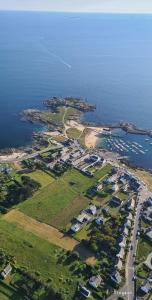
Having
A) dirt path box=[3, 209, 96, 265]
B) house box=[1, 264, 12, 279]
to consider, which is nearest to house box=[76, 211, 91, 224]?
dirt path box=[3, 209, 96, 265]

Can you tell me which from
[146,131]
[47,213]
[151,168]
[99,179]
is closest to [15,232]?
[47,213]

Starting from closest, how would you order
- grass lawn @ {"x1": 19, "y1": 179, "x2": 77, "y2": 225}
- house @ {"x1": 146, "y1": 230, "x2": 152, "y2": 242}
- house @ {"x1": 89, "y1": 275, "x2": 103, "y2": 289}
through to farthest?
house @ {"x1": 89, "y1": 275, "x2": 103, "y2": 289}, house @ {"x1": 146, "y1": 230, "x2": 152, "y2": 242}, grass lawn @ {"x1": 19, "y1": 179, "x2": 77, "y2": 225}

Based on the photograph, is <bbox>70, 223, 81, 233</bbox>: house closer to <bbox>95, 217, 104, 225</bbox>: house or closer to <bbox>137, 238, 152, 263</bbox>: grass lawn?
<bbox>95, 217, 104, 225</bbox>: house

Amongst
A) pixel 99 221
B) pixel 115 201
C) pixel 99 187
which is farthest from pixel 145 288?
pixel 99 187

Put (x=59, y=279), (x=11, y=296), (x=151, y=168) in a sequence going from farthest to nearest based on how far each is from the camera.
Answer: (x=151, y=168) → (x=59, y=279) → (x=11, y=296)

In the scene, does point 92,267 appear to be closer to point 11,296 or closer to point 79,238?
point 79,238

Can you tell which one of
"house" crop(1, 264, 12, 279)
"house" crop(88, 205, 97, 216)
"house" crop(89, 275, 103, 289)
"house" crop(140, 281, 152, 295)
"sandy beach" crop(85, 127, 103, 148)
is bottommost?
"house" crop(140, 281, 152, 295)

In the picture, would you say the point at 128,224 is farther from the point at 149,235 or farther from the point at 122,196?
the point at 122,196

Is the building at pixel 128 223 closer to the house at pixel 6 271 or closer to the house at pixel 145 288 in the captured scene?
the house at pixel 145 288
